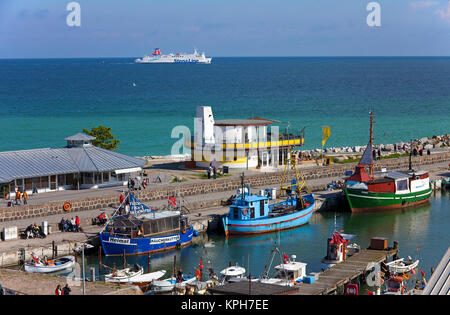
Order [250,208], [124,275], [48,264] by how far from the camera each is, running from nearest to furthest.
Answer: [124,275] < [48,264] < [250,208]

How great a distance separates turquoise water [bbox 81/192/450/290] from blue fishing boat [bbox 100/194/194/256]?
54 centimetres

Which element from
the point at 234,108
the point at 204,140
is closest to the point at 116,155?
the point at 204,140

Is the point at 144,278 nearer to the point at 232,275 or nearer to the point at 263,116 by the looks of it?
the point at 232,275

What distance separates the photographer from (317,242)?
146 feet

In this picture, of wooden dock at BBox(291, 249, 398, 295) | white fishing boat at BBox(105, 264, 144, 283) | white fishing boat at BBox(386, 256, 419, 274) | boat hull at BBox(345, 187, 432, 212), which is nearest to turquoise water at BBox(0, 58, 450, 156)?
boat hull at BBox(345, 187, 432, 212)

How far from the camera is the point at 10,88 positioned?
199625 millimetres

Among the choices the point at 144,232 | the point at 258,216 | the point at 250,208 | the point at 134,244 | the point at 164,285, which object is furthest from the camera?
the point at 258,216

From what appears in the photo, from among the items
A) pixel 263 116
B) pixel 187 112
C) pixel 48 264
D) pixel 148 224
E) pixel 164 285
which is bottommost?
pixel 164 285

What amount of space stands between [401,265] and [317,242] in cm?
847

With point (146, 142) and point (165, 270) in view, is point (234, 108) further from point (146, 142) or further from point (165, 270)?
point (165, 270)

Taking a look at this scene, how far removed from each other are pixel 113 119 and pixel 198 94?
187 ft

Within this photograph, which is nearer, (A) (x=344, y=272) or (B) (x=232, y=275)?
(B) (x=232, y=275)

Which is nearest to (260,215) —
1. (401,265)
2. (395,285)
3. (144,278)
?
(401,265)

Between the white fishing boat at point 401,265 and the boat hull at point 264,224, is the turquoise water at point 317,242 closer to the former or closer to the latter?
the boat hull at point 264,224
